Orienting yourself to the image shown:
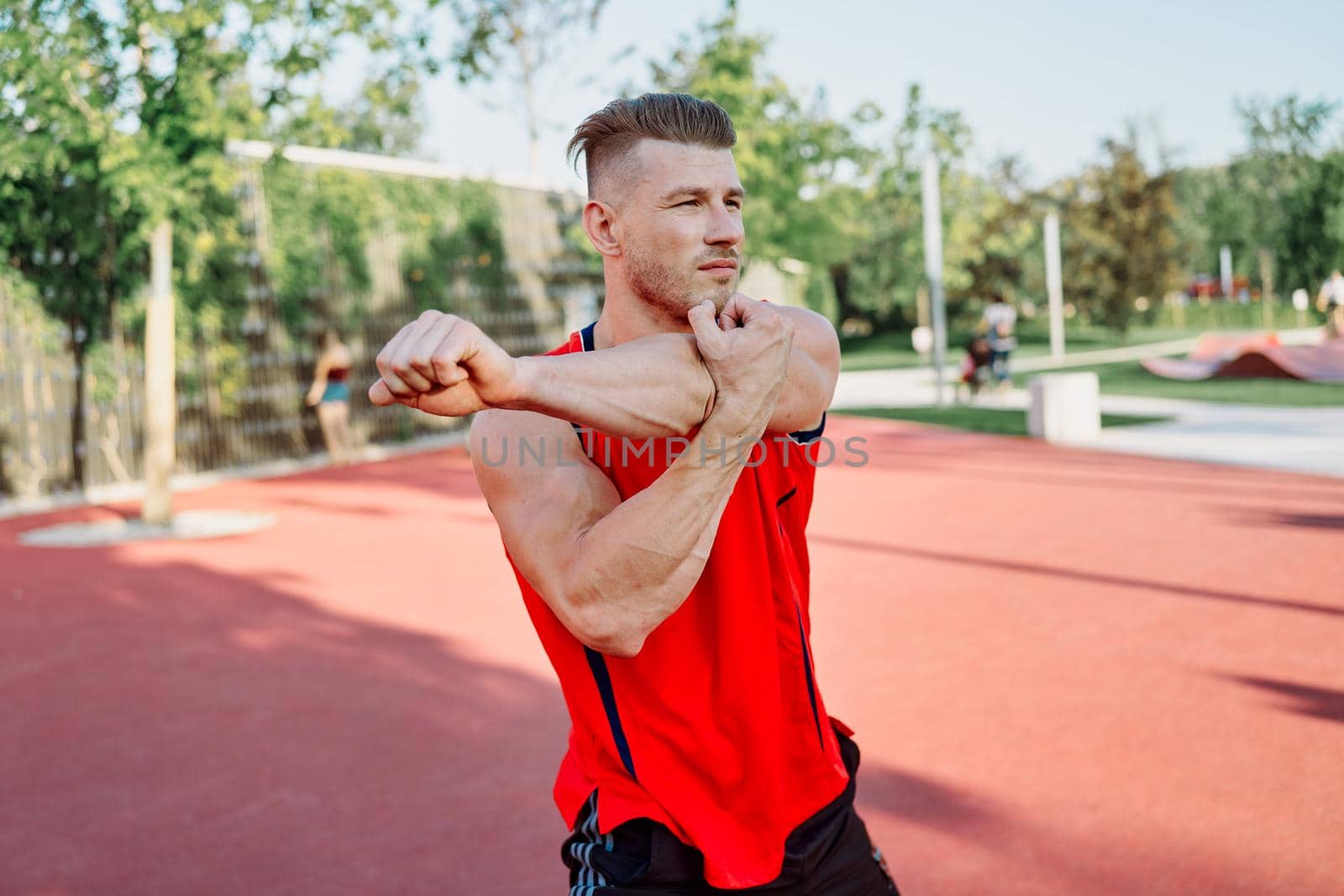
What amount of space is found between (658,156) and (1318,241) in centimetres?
4093

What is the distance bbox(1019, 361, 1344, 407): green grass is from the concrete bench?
14.5 feet

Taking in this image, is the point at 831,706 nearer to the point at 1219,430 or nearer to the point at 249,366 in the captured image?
the point at 1219,430

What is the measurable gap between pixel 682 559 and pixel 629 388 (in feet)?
0.94

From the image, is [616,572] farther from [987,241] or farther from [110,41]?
[987,241]

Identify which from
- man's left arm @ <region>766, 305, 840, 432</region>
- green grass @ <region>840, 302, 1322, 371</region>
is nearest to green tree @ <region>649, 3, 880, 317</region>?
green grass @ <region>840, 302, 1322, 371</region>

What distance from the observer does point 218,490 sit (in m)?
15.1

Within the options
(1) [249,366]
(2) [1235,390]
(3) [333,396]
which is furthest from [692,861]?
(2) [1235,390]

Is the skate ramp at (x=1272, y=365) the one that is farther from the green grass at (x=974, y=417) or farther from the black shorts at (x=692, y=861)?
the black shorts at (x=692, y=861)

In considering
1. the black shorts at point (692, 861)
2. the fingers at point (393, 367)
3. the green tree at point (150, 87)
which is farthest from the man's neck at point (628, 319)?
the green tree at point (150, 87)

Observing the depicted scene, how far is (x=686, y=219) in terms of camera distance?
1.96 meters

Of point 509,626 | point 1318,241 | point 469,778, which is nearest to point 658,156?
point 469,778

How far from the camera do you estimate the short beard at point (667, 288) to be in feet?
6.45

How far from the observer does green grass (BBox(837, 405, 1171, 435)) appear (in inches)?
680

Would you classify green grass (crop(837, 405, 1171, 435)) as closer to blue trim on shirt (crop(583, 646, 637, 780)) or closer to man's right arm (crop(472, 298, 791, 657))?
blue trim on shirt (crop(583, 646, 637, 780))
